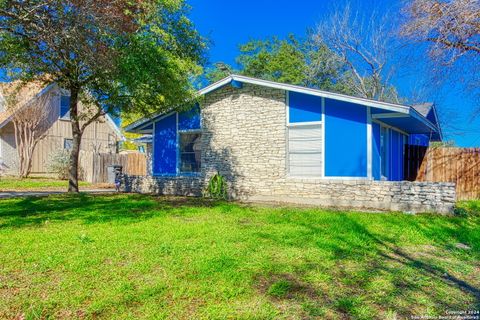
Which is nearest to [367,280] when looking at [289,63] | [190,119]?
[190,119]

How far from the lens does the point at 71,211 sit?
27.0 ft

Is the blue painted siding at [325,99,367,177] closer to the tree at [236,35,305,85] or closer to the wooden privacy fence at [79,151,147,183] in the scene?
the wooden privacy fence at [79,151,147,183]

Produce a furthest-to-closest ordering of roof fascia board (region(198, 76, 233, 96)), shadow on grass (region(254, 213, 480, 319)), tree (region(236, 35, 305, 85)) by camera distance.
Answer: tree (region(236, 35, 305, 85)) < roof fascia board (region(198, 76, 233, 96)) < shadow on grass (region(254, 213, 480, 319))

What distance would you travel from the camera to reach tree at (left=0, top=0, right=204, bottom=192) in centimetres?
692

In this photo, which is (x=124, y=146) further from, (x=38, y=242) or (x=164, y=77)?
(x=38, y=242)

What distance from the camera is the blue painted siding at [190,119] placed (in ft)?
42.2

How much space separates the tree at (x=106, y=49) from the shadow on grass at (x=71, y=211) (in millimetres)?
2951

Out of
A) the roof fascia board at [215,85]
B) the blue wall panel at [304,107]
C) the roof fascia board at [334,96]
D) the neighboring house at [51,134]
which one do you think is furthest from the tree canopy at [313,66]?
the blue wall panel at [304,107]

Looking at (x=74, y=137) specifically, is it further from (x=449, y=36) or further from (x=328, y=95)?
(x=449, y=36)

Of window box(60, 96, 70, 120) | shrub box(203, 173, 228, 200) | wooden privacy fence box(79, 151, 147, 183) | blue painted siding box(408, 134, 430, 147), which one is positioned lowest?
shrub box(203, 173, 228, 200)

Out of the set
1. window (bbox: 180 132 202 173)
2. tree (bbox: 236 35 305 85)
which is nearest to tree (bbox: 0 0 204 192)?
window (bbox: 180 132 202 173)

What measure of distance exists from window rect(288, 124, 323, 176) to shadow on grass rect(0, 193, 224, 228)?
383 centimetres

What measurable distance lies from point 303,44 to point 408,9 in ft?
59.9

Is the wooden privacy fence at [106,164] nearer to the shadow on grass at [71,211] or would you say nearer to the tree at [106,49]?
the tree at [106,49]
